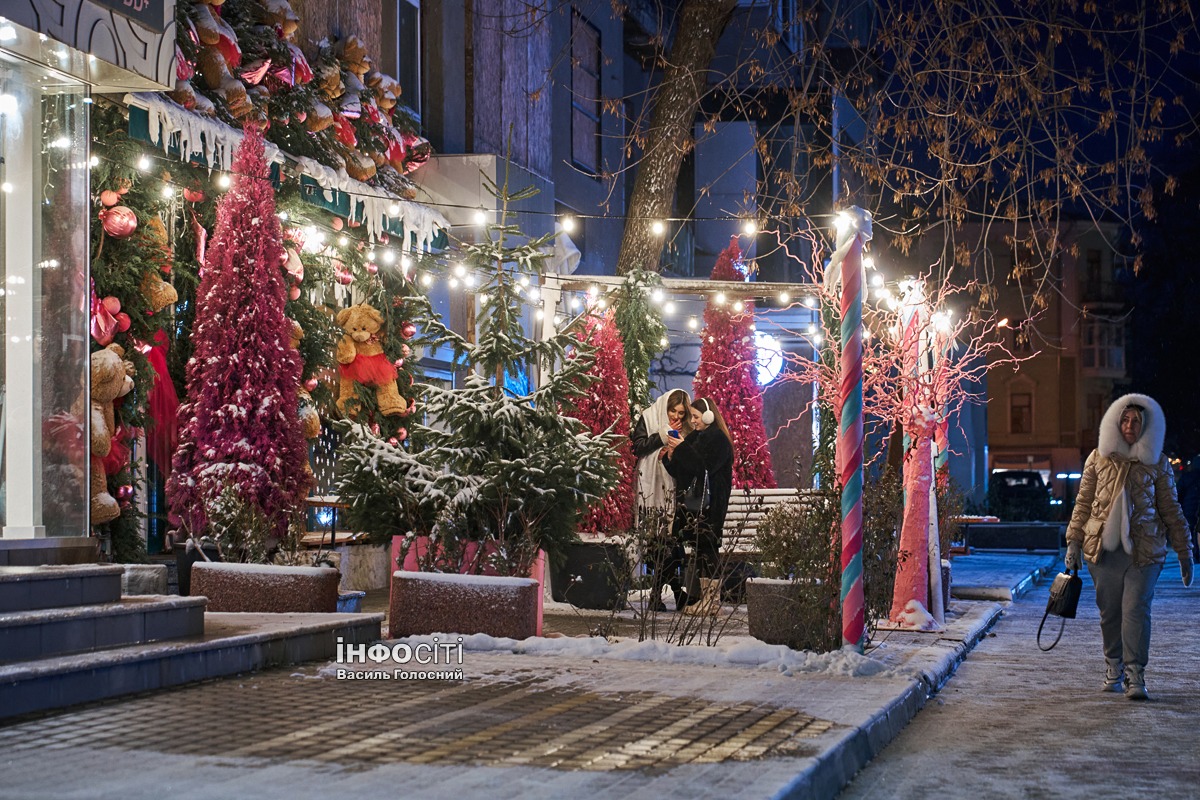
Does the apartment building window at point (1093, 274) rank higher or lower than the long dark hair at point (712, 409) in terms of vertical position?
higher

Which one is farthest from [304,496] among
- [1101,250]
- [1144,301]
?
[1101,250]

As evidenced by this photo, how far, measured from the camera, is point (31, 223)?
8.94m

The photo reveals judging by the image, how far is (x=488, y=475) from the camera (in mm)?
11094

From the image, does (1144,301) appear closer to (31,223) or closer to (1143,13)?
(1143,13)

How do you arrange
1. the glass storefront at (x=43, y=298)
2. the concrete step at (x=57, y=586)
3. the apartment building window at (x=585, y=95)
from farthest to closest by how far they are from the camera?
the apartment building window at (x=585, y=95) → the glass storefront at (x=43, y=298) → the concrete step at (x=57, y=586)

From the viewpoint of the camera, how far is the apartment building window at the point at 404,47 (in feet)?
59.1

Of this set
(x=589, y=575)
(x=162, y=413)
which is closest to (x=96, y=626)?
(x=162, y=413)

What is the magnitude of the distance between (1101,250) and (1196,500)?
5472 centimetres

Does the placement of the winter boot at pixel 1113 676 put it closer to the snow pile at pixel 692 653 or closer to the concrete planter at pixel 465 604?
the snow pile at pixel 692 653

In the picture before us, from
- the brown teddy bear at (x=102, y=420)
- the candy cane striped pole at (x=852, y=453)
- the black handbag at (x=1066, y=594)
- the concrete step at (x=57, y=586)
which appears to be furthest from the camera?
the brown teddy bear at (x=102, y=420)

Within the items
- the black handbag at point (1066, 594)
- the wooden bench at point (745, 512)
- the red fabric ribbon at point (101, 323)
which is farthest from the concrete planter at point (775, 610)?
the red fabric ribbon at point (101, 323)

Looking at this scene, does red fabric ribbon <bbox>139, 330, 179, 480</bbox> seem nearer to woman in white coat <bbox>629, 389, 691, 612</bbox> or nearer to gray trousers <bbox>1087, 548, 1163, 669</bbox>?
woman in white coat <bbox>629, 389, 691, 612</bbox>

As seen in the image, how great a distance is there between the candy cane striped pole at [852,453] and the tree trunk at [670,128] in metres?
7.39

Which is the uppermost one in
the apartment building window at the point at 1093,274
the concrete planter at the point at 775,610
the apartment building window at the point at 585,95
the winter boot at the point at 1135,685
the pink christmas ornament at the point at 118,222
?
the apartment building window at the point at 1093,274
